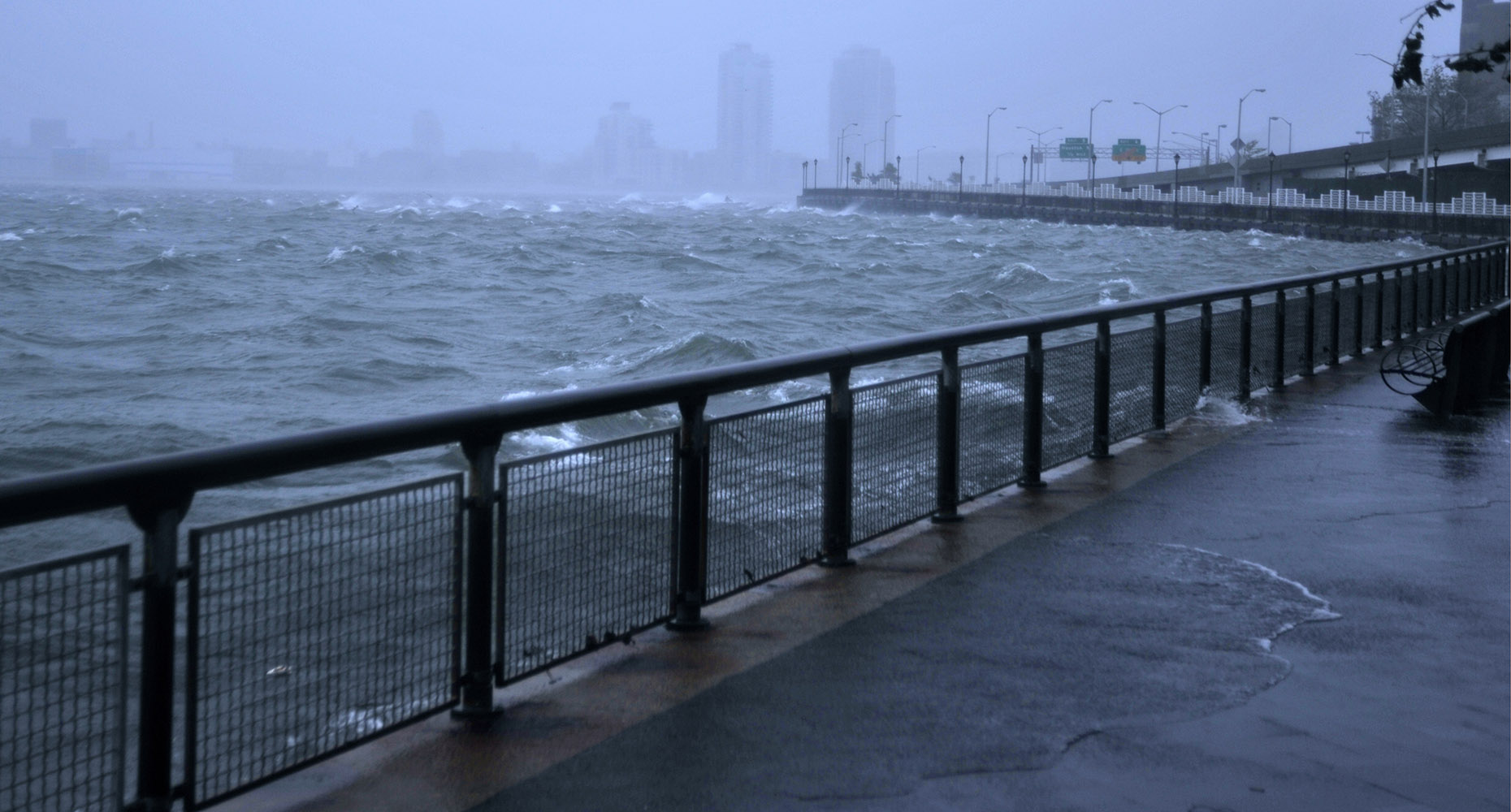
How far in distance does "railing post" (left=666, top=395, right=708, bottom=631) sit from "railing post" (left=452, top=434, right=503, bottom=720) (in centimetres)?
105

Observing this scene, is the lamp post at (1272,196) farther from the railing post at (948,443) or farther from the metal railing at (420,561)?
the railing post at (948,443)

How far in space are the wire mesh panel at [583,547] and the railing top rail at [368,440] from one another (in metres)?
0.19

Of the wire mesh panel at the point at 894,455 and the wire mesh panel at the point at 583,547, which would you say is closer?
the wire mesh panel at the point at 583,547

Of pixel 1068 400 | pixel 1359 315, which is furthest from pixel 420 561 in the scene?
pixel 1359 315

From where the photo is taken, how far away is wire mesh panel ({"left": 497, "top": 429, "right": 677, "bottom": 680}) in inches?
204

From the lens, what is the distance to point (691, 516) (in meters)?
5.97

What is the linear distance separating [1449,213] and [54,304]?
233 feet

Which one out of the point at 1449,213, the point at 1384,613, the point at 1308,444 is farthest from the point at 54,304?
the point at 1449,213

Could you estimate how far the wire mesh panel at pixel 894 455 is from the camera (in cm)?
745

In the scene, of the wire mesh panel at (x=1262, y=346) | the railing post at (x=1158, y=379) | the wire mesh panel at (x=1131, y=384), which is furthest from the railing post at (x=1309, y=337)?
the wire mesh panel at (x=1131, y=384)

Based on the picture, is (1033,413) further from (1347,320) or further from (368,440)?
(1347,320)

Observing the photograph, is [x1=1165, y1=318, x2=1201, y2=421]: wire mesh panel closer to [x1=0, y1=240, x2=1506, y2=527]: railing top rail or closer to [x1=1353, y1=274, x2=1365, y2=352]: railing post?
[x1=0, y1=240, x2=1506, y2=527]: railing top rail

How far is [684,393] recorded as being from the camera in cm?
577

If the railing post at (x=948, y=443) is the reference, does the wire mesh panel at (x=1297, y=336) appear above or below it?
above
